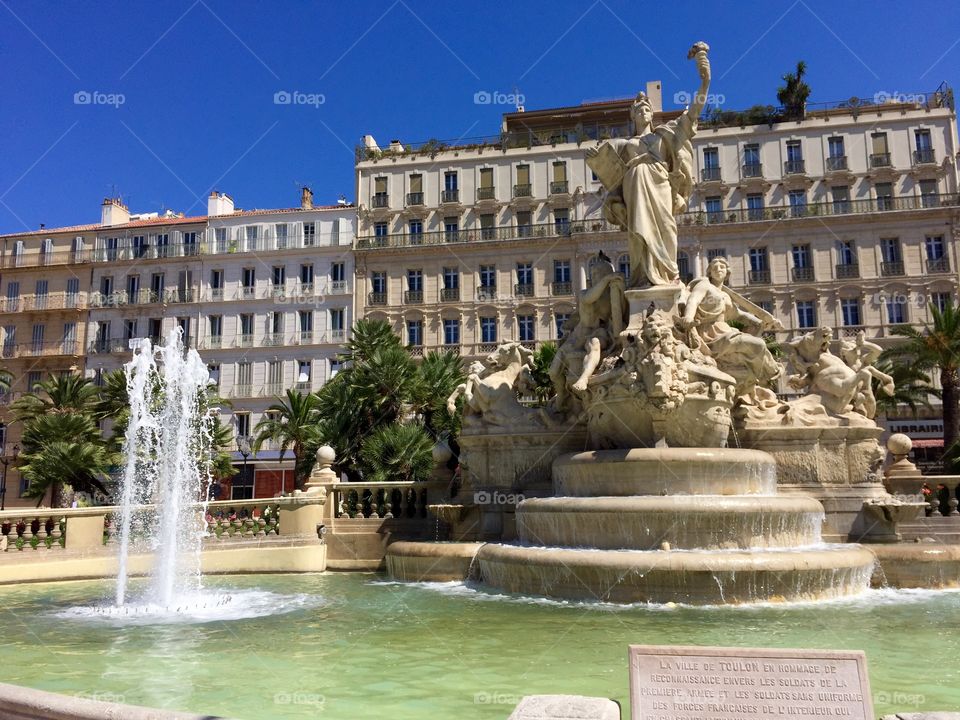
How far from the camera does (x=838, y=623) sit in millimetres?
7793

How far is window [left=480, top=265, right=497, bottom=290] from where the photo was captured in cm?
4959

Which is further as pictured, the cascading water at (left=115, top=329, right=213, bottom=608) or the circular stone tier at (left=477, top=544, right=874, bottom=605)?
the cascading water at (left=115, top=329, right=213, bottom=608)

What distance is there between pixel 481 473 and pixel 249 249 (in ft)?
140

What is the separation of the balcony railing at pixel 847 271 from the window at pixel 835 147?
23.0ft

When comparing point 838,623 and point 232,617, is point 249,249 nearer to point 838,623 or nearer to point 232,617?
point 232,617

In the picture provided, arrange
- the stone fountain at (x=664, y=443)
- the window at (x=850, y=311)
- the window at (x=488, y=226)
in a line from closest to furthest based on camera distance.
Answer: the stone fountain at (x=664, y=443) < the window at (x=850, y=311) < the window at (x=488, y=226)

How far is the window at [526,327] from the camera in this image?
48531 mm

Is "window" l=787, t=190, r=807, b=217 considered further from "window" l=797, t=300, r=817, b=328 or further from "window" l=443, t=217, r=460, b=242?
"window" l=443, t=217, r=460, b=242

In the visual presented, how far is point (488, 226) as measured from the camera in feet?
166

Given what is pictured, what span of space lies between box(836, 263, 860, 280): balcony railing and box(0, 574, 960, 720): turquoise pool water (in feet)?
130

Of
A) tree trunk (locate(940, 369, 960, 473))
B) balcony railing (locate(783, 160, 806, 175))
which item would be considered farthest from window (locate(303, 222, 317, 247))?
tree trunk (locate(940, 369, 960, 473))

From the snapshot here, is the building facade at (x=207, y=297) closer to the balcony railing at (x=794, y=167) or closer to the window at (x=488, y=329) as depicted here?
the window at (x=488, y=329)

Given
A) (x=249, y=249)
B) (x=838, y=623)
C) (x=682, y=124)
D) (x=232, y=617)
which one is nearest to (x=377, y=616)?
(x=232, y=617)

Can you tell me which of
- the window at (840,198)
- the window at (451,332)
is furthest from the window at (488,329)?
the window at (840,198)
